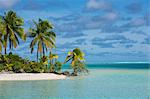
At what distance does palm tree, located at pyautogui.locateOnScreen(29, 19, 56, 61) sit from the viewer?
5125cm

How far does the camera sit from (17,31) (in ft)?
166

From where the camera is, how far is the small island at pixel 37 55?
156ft

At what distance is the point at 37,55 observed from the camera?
169ft

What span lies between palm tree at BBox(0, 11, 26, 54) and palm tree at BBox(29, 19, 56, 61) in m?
1.66

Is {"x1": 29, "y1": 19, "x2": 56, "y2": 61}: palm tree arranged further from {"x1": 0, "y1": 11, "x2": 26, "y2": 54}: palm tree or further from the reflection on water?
the reflection on water

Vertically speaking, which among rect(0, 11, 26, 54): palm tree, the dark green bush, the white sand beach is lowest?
the white sand beach

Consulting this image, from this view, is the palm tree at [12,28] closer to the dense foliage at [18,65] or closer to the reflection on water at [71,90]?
the dense foliage at [18,65]

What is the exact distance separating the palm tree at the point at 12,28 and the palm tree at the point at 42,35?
166cm

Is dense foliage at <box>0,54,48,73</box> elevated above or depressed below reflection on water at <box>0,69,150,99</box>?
above

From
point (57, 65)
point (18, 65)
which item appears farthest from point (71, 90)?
point (57, 65)

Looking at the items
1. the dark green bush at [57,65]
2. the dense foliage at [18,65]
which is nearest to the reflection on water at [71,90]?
the dense foliage at [18,65]

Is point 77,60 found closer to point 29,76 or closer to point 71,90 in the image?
point 29,76

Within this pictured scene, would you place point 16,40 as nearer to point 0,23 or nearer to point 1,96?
point 0,23

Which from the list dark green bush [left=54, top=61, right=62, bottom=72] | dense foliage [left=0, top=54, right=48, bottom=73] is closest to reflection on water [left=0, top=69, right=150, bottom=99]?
dense foliage [left=0, top=54, right=48, bottom=73]
